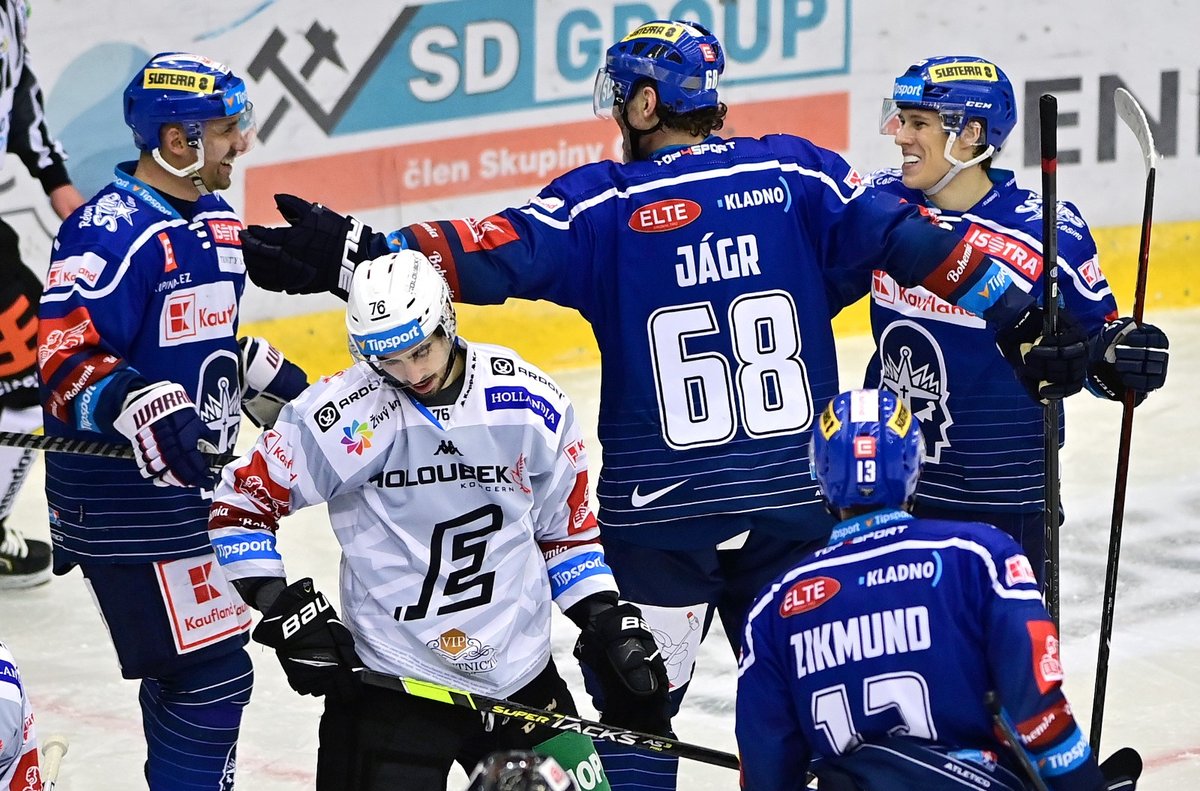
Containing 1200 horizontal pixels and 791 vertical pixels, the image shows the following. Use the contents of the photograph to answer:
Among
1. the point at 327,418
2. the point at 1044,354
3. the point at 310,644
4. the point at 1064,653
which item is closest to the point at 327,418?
the point at 327,418

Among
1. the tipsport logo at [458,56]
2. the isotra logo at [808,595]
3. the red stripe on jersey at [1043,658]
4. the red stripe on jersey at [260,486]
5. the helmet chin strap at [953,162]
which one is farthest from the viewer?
the tipsport logo at [458,56]

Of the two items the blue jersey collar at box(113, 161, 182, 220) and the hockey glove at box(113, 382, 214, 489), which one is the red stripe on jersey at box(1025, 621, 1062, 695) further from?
the blue jersey collar at box(113, 161, 182, 220)

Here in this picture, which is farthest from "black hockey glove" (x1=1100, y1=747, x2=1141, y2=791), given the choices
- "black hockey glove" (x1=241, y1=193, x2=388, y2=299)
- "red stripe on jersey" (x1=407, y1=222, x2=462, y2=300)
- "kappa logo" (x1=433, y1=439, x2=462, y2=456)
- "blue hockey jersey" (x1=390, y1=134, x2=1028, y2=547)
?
"black hockey glove" (x1=241, y1=193, x2=388, y2=299)

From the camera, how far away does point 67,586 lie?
18.6 feet

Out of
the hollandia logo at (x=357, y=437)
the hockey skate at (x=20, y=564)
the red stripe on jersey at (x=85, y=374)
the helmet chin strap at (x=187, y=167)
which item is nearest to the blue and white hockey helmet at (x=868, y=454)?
the hollandia logo at (x=357, y=437)

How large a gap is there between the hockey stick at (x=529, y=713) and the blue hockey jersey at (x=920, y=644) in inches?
19.2

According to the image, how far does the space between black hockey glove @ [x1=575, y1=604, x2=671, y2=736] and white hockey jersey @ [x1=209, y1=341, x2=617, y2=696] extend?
0.11 metres

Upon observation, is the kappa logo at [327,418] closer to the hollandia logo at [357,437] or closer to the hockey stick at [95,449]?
the hollandia logo at [357,437]

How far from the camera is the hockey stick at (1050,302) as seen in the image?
3.40 m

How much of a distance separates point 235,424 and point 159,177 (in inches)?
22.0

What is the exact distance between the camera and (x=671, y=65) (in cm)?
355

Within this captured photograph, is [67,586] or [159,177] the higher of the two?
[159,177]

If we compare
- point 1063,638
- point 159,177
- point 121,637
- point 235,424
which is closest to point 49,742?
point 121,637

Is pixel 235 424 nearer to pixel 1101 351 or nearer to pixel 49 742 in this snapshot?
pixel 49 742
